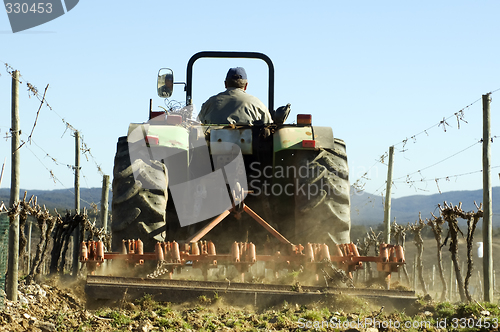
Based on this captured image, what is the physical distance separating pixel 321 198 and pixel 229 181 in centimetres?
114

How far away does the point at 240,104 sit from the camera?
27.9 ft

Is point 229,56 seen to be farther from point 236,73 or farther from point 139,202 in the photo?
point 139,202

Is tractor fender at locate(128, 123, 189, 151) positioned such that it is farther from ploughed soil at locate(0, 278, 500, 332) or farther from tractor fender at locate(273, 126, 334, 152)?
ploughed soil at locate(0, 278, 500, 332)

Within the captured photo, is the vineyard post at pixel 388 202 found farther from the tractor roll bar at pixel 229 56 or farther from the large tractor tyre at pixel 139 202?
the large tractor tyre at pixel 139 202

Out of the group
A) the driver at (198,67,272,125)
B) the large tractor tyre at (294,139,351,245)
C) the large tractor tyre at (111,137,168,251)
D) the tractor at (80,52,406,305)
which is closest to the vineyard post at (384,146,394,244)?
the driver at (198,67,272,125)

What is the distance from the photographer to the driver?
27.6 ft

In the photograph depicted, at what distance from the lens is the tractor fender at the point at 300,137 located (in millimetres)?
7594

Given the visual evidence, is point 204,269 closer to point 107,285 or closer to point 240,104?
point 107,285

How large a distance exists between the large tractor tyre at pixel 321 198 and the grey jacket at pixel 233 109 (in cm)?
107

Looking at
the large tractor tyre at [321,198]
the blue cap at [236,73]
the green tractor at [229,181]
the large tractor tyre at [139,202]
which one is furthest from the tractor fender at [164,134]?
the blue cap at [236,73]

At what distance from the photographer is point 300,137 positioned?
25.1 ft

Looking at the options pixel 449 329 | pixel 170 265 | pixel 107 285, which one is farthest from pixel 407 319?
pixel 107 285

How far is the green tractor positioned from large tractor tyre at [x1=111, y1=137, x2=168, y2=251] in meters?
0.01

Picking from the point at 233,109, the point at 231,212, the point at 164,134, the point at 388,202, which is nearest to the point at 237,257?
the point at 231,212
